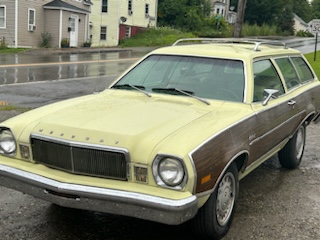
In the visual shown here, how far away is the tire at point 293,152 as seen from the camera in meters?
5.92

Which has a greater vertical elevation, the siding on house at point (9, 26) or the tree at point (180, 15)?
the tree at point (180, 15)

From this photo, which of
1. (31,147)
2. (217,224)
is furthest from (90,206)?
(217,224)

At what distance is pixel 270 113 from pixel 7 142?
2639 mm

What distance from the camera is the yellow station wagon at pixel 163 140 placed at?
340 cm

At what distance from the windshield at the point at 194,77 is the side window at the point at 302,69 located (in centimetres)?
166

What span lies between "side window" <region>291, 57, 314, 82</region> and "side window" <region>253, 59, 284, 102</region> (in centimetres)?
96

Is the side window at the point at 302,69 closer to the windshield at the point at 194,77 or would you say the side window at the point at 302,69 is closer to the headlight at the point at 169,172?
the windshield at the point at 194,77

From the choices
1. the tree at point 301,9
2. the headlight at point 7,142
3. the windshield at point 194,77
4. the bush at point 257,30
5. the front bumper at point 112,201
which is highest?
the tree at point 301,9

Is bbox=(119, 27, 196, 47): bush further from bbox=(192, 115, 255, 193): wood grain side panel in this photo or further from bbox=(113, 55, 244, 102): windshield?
bbox=(192, 115, 255, 193): wood grain side panel

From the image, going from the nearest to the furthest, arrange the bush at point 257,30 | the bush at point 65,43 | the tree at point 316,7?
1. the bush at point 65,43
2. the bush at point 257,30
3. the tree at point 316,7

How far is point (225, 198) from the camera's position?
13.2 feet

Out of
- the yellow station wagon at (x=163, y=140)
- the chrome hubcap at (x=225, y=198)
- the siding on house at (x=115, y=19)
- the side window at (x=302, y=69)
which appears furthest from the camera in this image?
the siding on house at (x=115, y=19)

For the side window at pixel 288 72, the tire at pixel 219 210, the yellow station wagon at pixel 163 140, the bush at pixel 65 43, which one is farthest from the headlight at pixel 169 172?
the bush at pixel 65 43

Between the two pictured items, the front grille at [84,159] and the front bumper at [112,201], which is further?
the front grille at [84,159]
